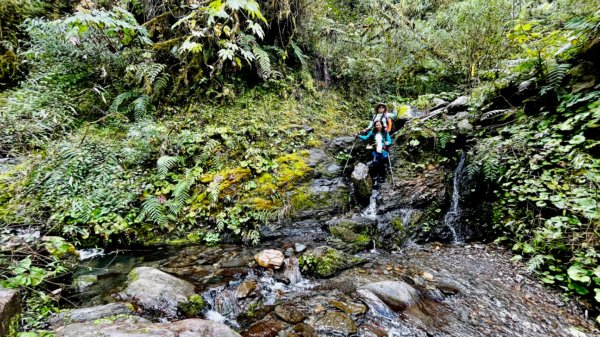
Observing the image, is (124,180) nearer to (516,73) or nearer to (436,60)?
(516,73)

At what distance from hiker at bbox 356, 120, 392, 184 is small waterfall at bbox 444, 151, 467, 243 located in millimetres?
1386

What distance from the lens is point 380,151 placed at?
231 inches

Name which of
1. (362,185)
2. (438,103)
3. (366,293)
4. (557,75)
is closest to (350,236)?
(362,185)

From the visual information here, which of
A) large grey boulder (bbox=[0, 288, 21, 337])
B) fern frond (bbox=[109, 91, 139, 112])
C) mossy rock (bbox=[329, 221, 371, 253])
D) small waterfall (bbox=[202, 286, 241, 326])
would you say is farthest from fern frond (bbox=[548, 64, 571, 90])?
fern frond (bbox=[109, 91, 139, 112])

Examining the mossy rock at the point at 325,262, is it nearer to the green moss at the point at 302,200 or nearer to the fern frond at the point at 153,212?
the green moss at the point at 302,200

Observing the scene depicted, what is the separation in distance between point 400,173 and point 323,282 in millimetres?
3280

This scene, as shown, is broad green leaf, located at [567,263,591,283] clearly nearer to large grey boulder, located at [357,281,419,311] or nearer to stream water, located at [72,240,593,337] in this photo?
stream water, located at [72,240,593,337]

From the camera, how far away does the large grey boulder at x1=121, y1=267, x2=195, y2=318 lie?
9.16ft

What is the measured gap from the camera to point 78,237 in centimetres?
419

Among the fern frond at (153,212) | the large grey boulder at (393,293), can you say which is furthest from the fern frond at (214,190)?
the large grey boulder at (393,293)

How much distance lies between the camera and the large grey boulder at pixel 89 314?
2308 millimetres

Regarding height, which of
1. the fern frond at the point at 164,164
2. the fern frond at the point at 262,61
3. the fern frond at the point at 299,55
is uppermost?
the fern frond at the point at 299,55

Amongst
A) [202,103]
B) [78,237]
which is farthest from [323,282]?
[202,103]

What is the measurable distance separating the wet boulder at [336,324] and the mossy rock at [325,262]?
0.83 metres
